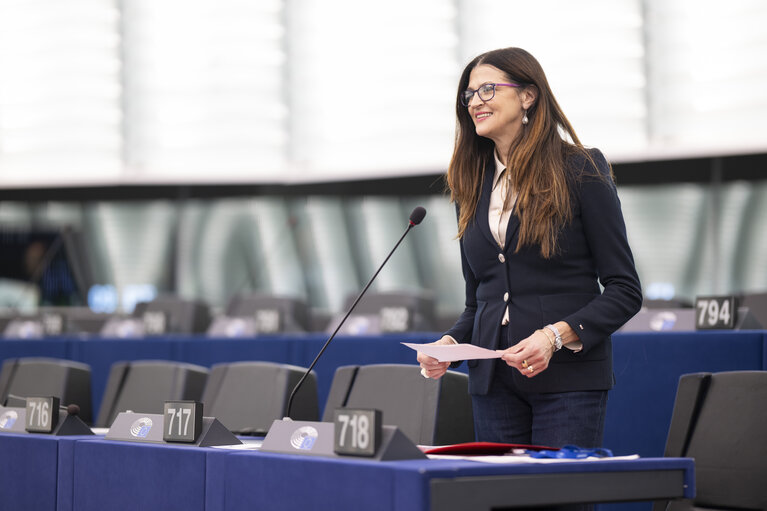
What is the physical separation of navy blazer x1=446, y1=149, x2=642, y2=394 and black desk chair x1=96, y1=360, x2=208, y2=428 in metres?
1.50

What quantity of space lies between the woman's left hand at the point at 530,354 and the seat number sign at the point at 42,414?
37.5 inches

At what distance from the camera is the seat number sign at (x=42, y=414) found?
2.03 m

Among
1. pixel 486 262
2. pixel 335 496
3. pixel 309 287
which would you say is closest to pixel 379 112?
pixel 309 287

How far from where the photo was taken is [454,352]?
164 cm

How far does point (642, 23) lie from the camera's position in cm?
647

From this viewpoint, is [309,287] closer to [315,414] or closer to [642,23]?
[642,23]

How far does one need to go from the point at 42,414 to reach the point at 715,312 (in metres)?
2.33

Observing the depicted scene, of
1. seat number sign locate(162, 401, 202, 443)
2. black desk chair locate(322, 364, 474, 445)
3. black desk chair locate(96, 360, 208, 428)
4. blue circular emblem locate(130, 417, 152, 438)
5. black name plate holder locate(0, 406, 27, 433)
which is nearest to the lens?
seat number sign locate(162, 401, 202, 443)

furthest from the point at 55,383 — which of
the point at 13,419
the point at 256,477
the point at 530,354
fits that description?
the point at 530,354

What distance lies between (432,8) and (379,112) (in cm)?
81

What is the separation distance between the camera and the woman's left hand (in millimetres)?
1628

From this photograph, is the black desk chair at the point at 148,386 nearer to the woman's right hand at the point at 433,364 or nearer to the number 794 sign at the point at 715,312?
the woman's right hand at the point at 433,364

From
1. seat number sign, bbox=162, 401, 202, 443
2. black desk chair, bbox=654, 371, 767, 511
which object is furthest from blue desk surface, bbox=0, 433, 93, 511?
black desk chair, bbox=654, 371, 767, 511

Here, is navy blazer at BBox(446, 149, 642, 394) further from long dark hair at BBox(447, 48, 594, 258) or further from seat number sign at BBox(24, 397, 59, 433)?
seat number sign at BBox(24, 397, 59, 433)
